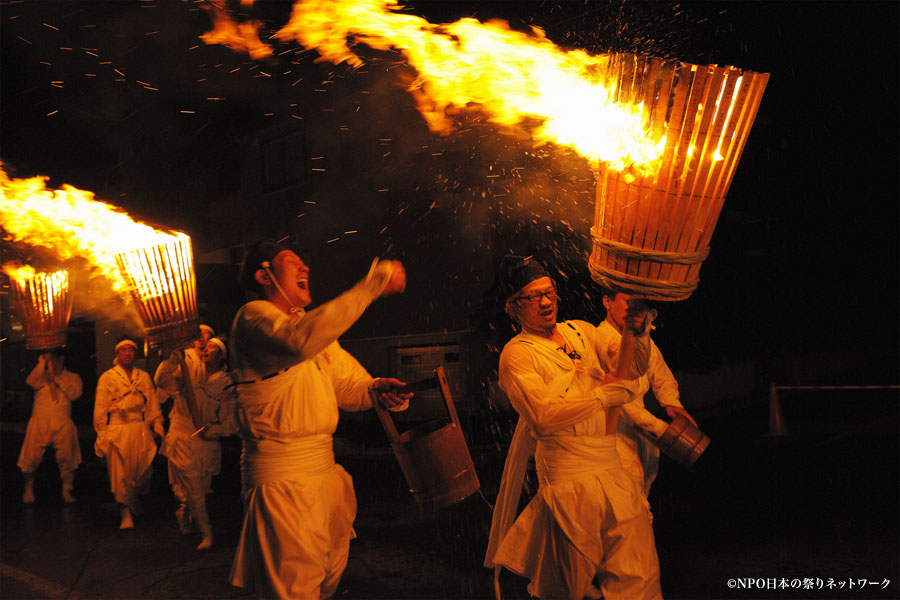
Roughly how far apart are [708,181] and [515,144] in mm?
7643

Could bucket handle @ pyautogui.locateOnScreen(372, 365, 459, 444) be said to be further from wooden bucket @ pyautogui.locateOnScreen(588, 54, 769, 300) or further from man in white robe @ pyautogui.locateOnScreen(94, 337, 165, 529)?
man in white robe @ pyautogui.locateOnScreen(94, 337, 165, 529)

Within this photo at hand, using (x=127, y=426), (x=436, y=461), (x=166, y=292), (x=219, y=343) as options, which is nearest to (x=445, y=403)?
(x=436, y=461)

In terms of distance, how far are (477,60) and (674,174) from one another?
244 cm

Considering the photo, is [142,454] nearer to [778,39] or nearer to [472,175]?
[472,175]

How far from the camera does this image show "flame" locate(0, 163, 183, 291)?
688 centimetres

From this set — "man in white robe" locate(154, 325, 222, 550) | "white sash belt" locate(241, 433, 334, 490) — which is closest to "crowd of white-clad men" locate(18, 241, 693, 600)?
"white sash belt" locate(241, 433, 334, 490)

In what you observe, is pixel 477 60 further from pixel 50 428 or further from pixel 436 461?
pixel 50 428

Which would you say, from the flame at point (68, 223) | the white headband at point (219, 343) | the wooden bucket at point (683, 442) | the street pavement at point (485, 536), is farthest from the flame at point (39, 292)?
the wooden bucket at point (683, 442)

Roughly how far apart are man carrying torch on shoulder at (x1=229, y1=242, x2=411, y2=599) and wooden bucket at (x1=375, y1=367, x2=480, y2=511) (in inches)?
11.5

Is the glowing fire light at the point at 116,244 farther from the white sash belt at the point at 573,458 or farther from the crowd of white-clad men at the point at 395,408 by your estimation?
the white sash belt at the point at 573,458

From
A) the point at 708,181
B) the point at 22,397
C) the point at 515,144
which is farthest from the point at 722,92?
the point at 22,397

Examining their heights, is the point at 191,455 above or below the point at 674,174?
below

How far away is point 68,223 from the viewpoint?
7.12 metres

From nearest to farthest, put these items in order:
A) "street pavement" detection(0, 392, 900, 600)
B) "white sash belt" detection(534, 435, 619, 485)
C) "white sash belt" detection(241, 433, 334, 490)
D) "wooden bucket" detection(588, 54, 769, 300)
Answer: "wooden bucket" detection(588, 54, 769, 300)
"white sash belt" detection(241, 433, 334, 490)
"white sash belt" detection(534, 435, 619, 485)
"street pavement" detection(0, 392, 900, 600)
